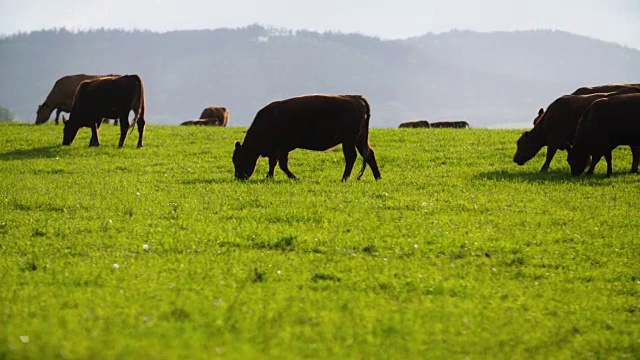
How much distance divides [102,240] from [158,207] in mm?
3278

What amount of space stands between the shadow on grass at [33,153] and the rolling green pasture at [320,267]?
6600 mm

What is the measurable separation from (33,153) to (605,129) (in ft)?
59.6

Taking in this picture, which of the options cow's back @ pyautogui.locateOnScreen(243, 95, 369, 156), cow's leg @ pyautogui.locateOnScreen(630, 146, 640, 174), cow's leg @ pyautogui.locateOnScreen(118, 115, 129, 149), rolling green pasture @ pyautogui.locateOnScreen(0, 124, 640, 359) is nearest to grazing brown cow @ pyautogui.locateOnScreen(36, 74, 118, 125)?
cow's leg @ pyautogui.locateOnScreen(118, 115, 129, 149)

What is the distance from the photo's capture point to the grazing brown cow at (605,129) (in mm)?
21094

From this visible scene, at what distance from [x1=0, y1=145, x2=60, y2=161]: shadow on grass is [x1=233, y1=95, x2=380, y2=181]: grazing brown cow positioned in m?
9.12

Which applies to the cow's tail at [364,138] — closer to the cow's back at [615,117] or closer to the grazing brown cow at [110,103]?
the cow's back at [615,117]

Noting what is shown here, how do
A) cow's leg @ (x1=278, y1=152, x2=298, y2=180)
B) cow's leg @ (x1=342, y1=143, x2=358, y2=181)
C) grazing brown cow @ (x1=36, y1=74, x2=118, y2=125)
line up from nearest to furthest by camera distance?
cow's leg @ (x1=342, y1=143, x2=358, y2=181)
cow's leg @ (x1=278, y1=152, x2=298, y2=180)
grazing brown cow @ (x1=36, y1=74, x2=118, y2=125)

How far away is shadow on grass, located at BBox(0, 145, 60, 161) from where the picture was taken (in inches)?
1065

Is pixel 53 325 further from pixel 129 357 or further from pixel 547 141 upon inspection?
pixel 547 141

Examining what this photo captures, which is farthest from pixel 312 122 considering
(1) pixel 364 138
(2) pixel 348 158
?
(1) pixel 364 138

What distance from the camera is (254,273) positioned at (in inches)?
410

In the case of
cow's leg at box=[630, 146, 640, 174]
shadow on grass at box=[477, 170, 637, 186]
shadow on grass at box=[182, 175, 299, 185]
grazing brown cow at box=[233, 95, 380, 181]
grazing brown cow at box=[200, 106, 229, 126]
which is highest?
grazing brown cow at box=[233, 95, 380, 181]

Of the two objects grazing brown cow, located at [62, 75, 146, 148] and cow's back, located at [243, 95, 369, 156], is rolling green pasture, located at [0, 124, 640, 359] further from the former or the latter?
grazing brown cow, located at [62, 75, 146, 148]

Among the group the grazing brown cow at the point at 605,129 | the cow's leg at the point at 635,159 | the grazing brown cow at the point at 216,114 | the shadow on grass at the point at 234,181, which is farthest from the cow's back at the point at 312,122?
the grazing brown cow at the point at 216,114
